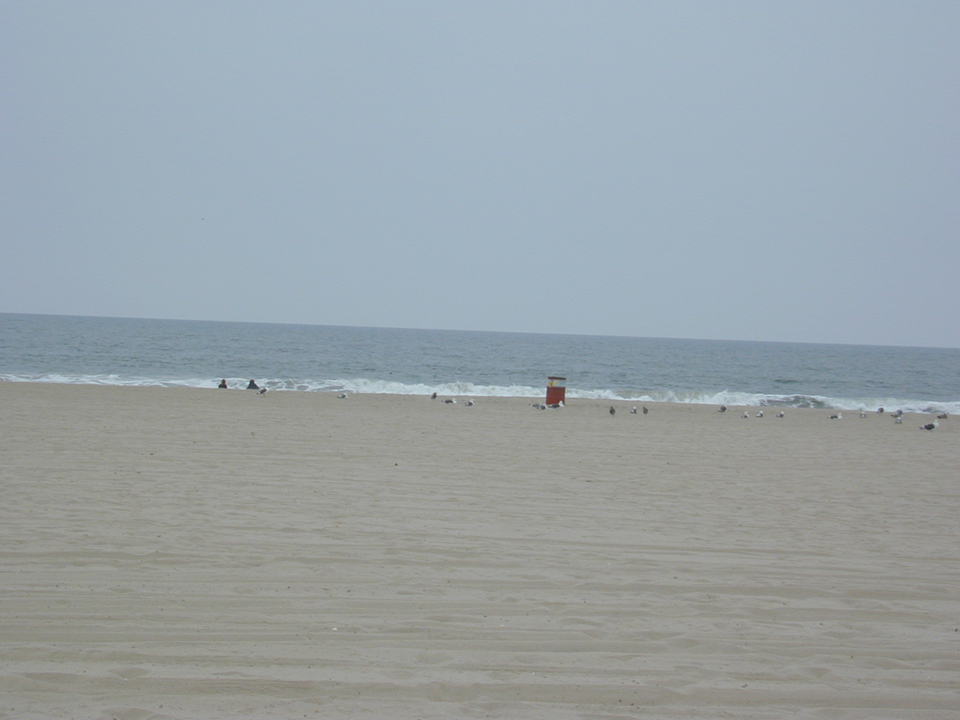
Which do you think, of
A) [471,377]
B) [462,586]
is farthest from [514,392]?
[462,586]

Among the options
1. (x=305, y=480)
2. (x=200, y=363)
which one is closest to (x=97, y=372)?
(x=200, y=363)

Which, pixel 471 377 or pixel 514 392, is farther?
pixel 471 377

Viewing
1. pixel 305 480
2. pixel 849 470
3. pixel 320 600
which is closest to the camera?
pixel 320 600

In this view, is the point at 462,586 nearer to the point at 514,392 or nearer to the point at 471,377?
the point at 514,392

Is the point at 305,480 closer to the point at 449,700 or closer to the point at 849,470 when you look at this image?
the point at 449,700

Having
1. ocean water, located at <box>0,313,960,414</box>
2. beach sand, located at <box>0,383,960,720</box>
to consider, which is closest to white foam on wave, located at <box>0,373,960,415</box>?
ocean water, located at <box>0,313,960,414</box>

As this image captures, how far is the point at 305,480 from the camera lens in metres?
8.78

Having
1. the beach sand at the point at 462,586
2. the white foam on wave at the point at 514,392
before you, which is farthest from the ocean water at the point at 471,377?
the beach sand at the point at 462,586

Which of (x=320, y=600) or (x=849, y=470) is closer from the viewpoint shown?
(x=320, y=600)

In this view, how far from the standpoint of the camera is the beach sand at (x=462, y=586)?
378cm

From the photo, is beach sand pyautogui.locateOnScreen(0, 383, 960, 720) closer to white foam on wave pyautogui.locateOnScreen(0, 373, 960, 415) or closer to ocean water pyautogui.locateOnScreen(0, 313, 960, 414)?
white foam on wave pyautogui.locateOnScreen(0, 373, 960, 415)

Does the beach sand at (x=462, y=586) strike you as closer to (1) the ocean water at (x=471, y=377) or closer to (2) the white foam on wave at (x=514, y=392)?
(2) the white foam on wave at (x=514, y=392)

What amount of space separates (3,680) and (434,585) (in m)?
2.47

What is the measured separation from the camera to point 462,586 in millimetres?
5250
